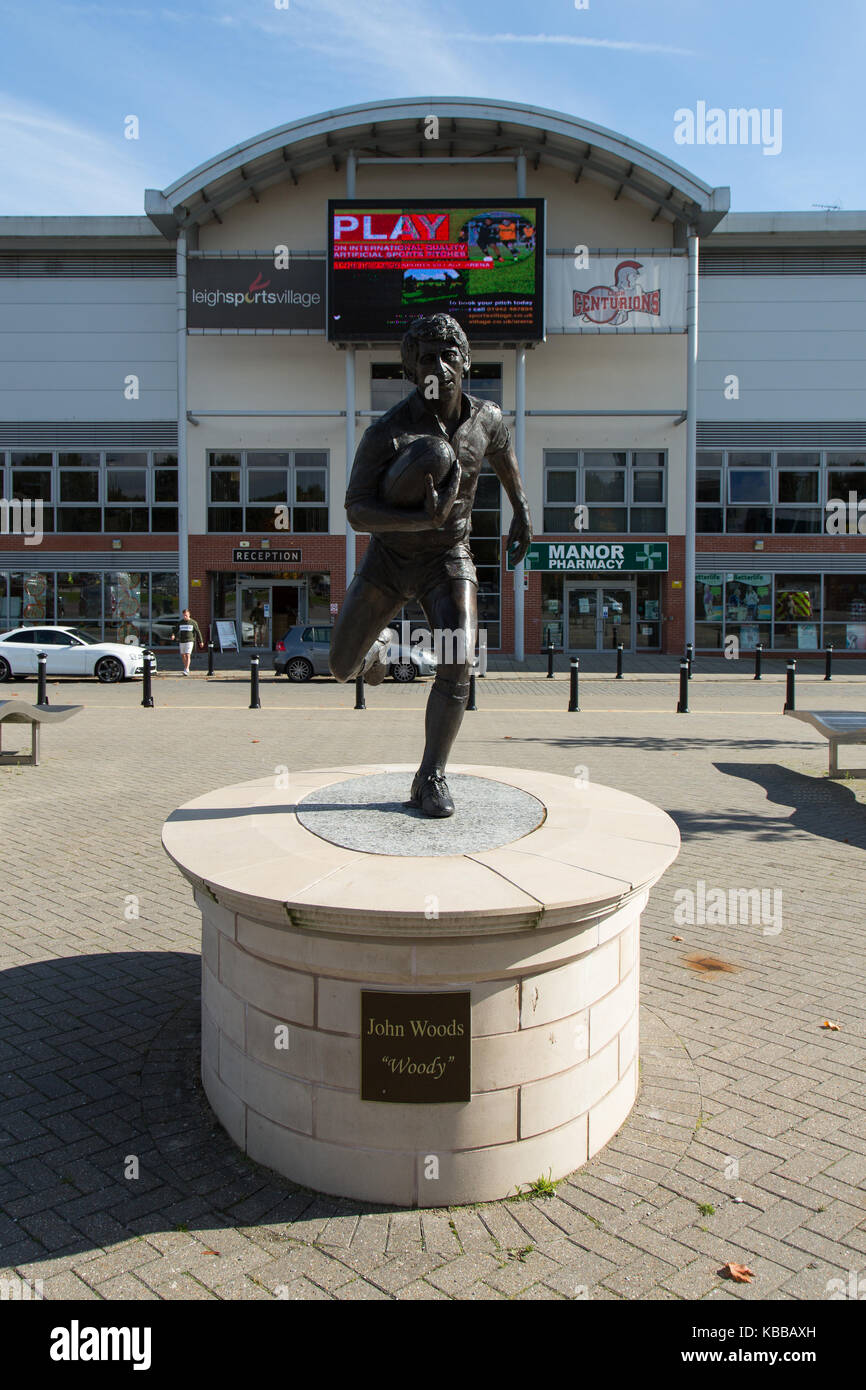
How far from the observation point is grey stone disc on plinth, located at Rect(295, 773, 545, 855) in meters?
4.04

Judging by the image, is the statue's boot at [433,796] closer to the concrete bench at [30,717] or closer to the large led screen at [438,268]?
the concrete bench at [30,717]

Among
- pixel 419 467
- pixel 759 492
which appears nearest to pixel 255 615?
pixel 759 492

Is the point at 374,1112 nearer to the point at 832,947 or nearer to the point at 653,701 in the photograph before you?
the point at 832,947

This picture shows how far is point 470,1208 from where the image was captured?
319 centimetres

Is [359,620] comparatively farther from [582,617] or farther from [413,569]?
[582,617]

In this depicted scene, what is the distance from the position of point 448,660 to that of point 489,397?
85.3 feet

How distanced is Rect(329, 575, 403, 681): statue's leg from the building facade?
78.7 feet

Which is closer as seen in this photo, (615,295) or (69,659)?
(69,659)

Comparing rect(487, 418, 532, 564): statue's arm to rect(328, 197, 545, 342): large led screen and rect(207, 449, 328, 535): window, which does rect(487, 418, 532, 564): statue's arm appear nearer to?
rect(328, 197, 545, 342): large led screen

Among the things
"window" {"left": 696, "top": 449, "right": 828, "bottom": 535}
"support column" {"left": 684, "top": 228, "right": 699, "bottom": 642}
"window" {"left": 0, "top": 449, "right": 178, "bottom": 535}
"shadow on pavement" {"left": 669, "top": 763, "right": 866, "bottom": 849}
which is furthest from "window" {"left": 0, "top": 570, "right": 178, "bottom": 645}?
"shadow on pavement" {"left": 669, "top": 763, "right": 866, "bottom": 849}

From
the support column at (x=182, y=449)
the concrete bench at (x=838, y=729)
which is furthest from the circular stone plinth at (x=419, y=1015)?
the support column at (x=182, y=449)

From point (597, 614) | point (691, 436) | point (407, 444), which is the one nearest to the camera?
point (407, 444)

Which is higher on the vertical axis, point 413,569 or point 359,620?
point 413,569
